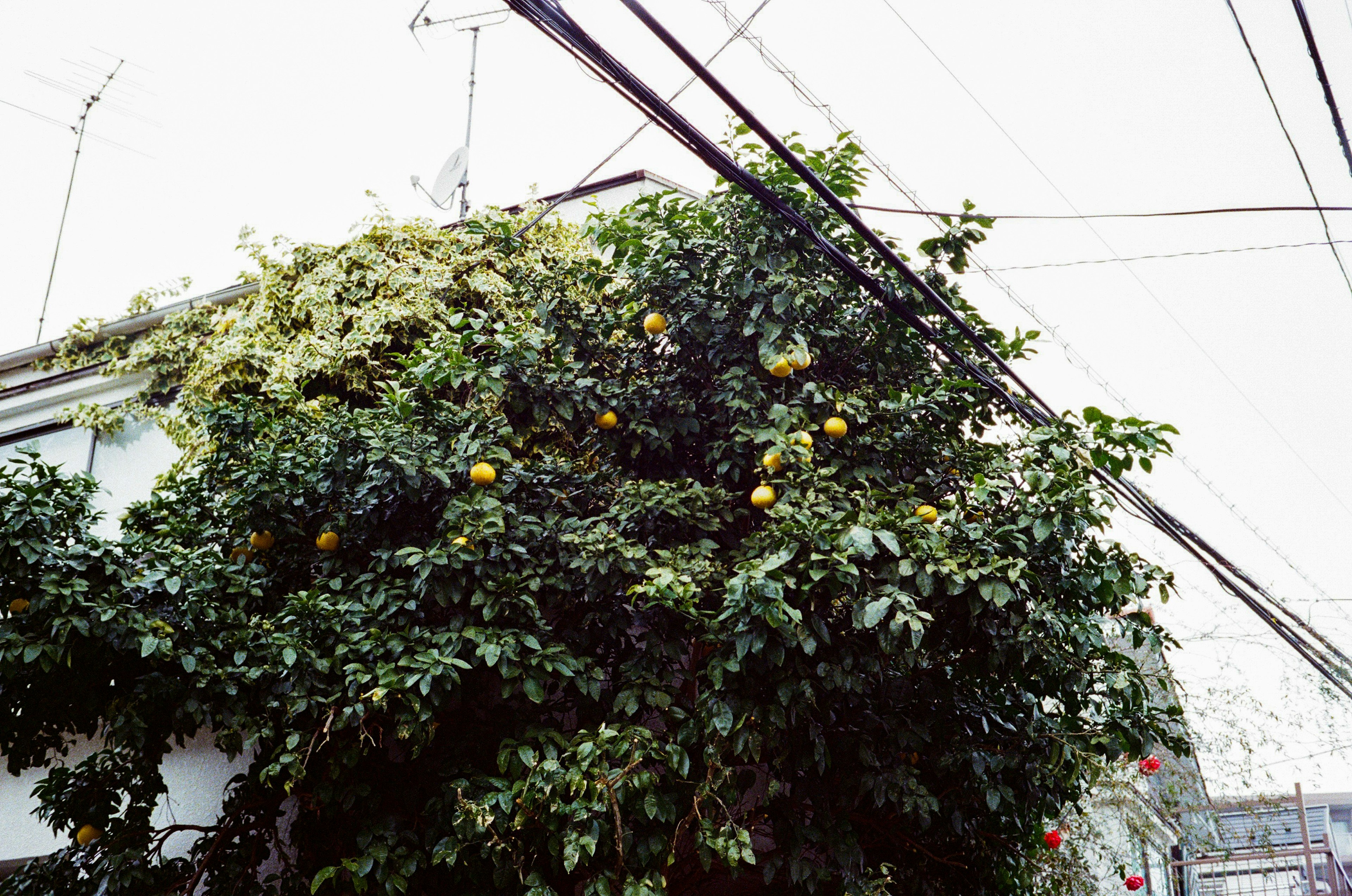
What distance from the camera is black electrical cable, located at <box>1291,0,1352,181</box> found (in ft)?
12.7

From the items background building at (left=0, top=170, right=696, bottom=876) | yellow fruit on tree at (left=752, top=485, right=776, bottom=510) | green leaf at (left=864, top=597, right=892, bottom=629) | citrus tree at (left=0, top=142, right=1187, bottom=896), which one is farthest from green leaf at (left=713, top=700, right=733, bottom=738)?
background building at (left=0, top=170, right=696, bottom=876)

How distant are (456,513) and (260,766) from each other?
1.62 m

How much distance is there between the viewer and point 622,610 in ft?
15.9

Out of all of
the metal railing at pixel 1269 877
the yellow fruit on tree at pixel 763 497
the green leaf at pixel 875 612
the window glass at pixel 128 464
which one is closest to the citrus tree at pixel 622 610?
the green leaf at pixel 875 612

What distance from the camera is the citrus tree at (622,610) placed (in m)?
4.11

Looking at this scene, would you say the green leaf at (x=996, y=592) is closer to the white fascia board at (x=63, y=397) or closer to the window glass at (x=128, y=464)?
the window glass at (x=128, y=464)

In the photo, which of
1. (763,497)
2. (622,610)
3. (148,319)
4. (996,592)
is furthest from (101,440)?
(996,592)

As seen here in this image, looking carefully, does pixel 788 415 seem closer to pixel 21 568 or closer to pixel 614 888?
pixel 614 888

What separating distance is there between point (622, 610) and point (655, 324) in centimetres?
142

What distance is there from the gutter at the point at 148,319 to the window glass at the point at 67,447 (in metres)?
0.60

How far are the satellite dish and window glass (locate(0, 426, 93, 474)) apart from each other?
3176 millimetres

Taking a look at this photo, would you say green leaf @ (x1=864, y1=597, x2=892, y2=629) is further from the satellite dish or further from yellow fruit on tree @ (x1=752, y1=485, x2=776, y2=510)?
the satellite dish

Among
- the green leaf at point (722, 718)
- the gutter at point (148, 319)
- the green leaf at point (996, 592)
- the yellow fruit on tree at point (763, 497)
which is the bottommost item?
the green leaf at point (722, 718)

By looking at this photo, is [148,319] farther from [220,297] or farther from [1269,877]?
[1269,877]
